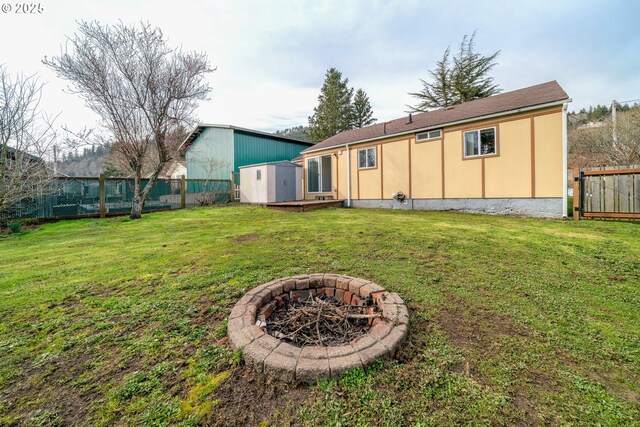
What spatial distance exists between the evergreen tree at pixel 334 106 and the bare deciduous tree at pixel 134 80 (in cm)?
2038

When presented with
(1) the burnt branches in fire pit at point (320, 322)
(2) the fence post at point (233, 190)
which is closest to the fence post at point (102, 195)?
(2) the fence post at point (233, 190)

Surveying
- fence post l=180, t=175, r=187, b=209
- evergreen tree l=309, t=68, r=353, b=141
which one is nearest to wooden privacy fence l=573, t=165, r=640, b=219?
fence post l=180, t=175, r=187, b=209

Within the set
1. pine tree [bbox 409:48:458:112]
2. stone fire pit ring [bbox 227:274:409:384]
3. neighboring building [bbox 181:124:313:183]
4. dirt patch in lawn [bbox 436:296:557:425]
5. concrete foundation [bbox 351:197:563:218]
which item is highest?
pine tree [bbox 409:48:458:112]

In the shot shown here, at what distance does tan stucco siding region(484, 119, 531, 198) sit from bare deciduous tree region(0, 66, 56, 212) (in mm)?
13168

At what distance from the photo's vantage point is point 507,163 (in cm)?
750

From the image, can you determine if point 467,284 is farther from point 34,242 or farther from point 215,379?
point 34,242

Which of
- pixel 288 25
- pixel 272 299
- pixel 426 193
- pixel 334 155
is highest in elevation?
pixel 288 25

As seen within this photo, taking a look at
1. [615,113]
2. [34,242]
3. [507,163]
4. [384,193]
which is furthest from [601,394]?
[615,113]

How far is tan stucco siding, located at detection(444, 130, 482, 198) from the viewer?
8.11m

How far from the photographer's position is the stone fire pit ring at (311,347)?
1.39 meters

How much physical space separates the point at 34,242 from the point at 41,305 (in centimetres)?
471

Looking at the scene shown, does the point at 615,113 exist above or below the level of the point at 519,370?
above

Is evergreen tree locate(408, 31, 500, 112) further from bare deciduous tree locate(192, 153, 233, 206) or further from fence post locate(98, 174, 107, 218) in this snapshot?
fence post locate(98, 174, 107, 218)

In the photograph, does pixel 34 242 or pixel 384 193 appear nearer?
pixel 34 242
